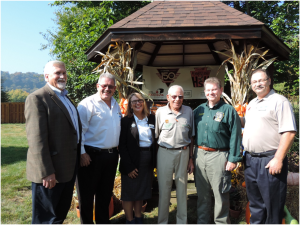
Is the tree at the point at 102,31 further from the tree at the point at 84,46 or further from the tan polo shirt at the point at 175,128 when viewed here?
the tan polo shirt at the point at 175,128

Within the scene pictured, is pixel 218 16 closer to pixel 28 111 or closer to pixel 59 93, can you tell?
pixel 59 93

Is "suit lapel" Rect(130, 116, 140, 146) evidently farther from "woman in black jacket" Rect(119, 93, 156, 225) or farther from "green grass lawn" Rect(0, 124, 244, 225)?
"green grass lawn" Rect(0, 124, 244, 225)

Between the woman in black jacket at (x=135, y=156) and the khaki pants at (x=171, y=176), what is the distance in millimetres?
181

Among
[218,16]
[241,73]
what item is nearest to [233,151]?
[241,73]

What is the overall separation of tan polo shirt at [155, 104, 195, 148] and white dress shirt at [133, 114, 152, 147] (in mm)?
154

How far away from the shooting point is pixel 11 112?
22.9 meters

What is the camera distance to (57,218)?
94.4 inches

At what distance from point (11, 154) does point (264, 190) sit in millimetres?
8676

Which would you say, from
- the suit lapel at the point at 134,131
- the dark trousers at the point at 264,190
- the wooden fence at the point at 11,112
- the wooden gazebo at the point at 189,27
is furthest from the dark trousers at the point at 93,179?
the wooden fence at the point at 11,112

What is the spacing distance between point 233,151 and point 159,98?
408cm

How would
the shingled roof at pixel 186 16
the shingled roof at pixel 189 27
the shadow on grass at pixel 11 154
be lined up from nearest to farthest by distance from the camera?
the shingled roof at pixel 189 27 < the shingled roof at pixel 186 16 < the shadow on grass at pixel 11 154

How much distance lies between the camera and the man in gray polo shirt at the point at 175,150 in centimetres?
304

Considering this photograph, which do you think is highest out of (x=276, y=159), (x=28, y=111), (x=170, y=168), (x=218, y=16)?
(x=218, y=16)

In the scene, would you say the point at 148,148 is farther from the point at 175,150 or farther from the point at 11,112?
the point at 11,112
